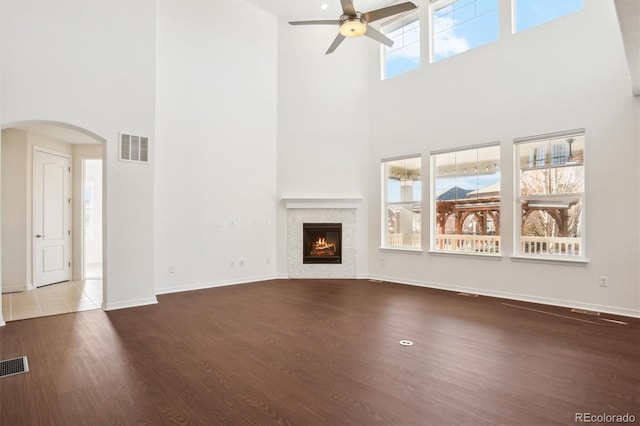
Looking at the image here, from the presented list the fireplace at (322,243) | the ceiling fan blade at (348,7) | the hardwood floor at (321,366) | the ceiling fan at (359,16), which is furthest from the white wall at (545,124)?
the ceiling fan blade at (348,7)

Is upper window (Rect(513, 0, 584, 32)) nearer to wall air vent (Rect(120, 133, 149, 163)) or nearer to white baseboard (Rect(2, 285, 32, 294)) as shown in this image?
wall air vent (Rect(120, 133, 149, 163))

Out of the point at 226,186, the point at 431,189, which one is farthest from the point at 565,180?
the point at 226,186

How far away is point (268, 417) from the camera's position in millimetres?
2178

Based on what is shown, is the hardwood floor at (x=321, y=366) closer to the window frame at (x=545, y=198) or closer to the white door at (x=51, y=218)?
the window frame at (x=545, y=198)

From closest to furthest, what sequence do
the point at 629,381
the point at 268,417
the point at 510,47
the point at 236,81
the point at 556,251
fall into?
the point at 268,417 < the point at 629,381 < the point at 556,251 < the point at 510,47 < the point at 236,81

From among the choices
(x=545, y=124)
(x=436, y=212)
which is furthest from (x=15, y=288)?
(x=545, y=124)

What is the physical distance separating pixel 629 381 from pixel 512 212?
3.14 meters

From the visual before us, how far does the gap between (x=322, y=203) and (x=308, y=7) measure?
3.92m

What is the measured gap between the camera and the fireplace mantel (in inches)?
286

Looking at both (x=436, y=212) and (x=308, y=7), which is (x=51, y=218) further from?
(x=436, y=212)

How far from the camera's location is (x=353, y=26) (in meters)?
4.46

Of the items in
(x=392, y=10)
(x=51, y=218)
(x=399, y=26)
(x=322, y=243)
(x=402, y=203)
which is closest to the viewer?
(x=392, y=10)

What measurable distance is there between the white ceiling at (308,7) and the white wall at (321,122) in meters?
0.24

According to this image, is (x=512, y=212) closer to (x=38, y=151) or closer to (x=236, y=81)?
(x=236, y=81)
